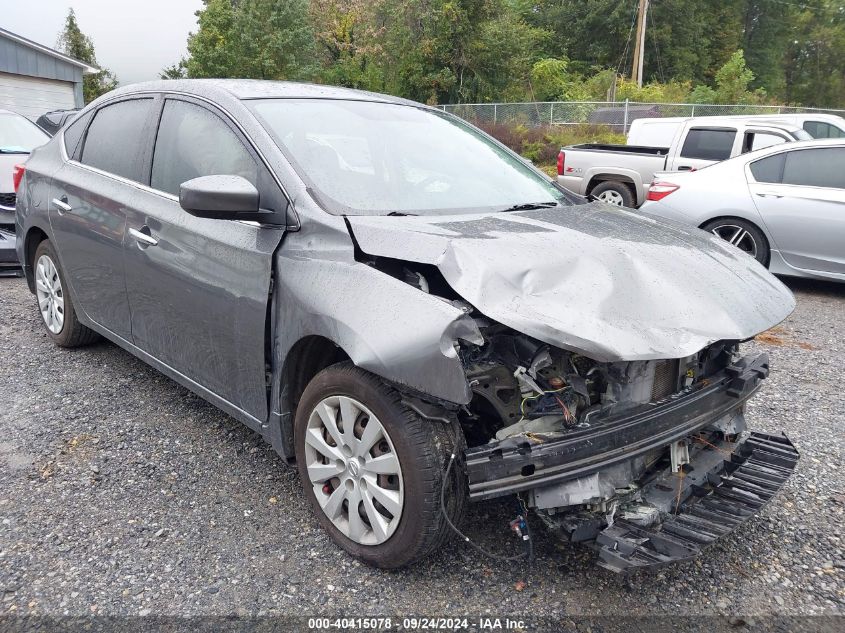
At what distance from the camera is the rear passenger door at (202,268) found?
2.82 meters

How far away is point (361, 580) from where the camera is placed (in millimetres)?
2504

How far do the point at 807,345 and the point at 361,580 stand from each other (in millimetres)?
4359

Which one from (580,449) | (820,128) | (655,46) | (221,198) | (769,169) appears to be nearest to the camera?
(580,449)

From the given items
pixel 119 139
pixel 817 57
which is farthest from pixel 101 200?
pixel 817 57

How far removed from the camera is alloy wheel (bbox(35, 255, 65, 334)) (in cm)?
459

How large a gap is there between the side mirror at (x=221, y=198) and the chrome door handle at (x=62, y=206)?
185 cm

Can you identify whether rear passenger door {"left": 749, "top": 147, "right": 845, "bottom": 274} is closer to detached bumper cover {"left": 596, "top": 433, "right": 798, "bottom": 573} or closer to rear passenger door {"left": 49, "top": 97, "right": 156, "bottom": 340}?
detached bumper cover {"left": 596, "top": 433, "right": 798, "bottom": 573}

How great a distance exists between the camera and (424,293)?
7.49 feet

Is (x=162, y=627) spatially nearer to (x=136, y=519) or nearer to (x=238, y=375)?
(x=136, y=519)

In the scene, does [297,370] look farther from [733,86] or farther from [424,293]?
[733,86]

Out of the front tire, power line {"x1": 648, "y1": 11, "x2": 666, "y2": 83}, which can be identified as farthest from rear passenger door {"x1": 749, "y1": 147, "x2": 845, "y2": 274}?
power line {"x1": 648, "y1": 11, "x2": 666, "y2": 83}

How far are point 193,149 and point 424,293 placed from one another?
168 cm

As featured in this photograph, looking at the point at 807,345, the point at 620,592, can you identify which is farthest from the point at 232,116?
the point at 807,345

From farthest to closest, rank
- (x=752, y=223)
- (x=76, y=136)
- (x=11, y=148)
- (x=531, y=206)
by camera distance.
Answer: (x=11, y=148) → (x=752, y=223) → (x=76, y=136) → (x=531, y=206)
